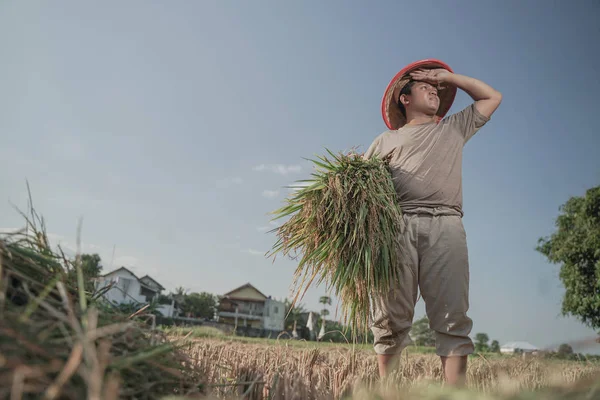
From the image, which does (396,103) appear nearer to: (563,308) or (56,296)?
(56,296)

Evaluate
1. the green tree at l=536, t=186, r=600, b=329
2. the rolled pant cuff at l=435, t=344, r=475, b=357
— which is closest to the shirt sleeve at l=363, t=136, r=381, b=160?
the rolled pant cuff at l=435, t=344, r=475, b=357

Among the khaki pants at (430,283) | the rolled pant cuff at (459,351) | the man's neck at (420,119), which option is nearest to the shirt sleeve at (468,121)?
the man's neck at (420,119)

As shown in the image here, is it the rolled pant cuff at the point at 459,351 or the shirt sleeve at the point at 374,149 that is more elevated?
the shirt sleeve at the point at 374,149

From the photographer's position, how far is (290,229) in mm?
2965

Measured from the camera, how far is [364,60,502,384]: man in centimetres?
275

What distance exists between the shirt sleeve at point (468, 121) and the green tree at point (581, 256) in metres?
18.8

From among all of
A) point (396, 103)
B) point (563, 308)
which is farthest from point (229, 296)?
point (396, 103)

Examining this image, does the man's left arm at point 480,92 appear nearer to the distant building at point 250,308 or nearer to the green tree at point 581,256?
the green tree at point 581,256

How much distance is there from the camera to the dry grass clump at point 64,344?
0.69m

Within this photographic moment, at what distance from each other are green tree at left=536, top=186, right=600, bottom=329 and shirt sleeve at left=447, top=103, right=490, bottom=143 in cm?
1877

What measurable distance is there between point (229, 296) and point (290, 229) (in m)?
68.9

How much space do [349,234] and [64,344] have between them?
1.98 metres

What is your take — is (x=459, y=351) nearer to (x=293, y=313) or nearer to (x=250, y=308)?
(x=293, y=313)

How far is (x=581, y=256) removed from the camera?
20.0 m
